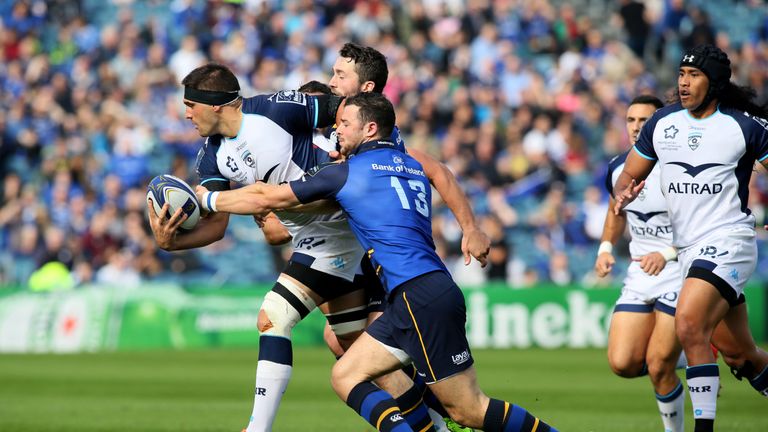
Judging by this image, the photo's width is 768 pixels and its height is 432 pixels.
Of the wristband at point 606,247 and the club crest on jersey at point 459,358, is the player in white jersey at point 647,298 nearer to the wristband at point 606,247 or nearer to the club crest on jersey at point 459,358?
the wristband at point 606,247

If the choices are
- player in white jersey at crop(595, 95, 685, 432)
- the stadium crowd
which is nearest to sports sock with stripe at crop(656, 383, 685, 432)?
player in white jersey at crop(595, 95, 685, 432)

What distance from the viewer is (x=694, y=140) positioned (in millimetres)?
8086

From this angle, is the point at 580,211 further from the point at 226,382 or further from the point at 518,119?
the point at 226,382

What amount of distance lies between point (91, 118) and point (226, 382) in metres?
9.89

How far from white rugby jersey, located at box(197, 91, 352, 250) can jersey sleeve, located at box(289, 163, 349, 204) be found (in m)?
1.00

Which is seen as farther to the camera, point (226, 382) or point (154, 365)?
point (154, 365)

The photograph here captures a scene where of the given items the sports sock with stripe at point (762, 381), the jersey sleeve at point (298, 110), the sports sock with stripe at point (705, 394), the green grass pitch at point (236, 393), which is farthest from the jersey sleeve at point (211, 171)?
the sports sock with stripe at point (762, 381)

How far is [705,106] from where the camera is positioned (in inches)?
320

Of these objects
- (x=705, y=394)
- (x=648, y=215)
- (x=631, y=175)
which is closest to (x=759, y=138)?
(x=631, y=175)

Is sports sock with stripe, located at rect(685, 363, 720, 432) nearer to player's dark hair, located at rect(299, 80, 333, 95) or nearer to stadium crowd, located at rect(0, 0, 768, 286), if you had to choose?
player's dark hair, located at rect(299, 80, 333, 95)

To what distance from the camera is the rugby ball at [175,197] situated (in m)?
7.61

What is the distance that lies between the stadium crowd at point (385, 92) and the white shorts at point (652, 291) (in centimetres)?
1051

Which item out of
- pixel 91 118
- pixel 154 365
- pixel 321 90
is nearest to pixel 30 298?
pixel 154 365

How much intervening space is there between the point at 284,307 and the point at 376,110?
1629 millimetres
